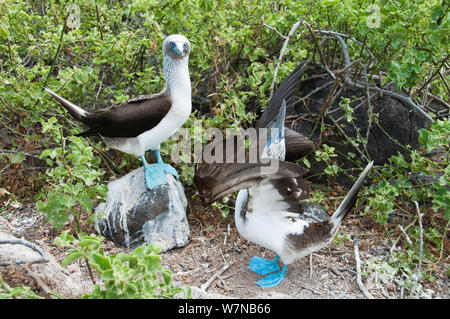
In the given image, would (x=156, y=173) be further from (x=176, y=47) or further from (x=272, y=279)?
(x=272, y=279)

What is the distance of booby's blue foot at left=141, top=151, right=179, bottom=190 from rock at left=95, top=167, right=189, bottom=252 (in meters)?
0.05

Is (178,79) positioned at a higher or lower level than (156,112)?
higher

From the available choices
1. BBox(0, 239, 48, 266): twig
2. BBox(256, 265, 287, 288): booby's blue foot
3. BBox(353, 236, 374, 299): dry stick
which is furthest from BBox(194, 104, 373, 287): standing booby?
BBox(0, 239, 48, 266): twig

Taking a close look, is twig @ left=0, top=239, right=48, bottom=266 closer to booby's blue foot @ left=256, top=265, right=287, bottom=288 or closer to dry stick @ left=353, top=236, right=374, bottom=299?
booby's blue foot @ left=256, top=265, right=287, bottom=288

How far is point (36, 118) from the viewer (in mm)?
3279

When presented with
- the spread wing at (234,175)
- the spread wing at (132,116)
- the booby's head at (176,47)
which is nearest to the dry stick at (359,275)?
the spread wing at (234,175)

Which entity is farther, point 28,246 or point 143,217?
point 143,217

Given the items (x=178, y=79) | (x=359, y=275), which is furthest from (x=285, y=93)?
(x=359, y=275)

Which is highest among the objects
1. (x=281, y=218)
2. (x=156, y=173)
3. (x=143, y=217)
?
(x=156, y=173)

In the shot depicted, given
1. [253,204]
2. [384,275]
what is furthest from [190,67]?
[384,275]

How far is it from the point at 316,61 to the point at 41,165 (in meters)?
2.91

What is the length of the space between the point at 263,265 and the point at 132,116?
1.36m

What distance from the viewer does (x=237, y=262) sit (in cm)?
296

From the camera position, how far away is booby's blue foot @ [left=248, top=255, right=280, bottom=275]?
109 inches
